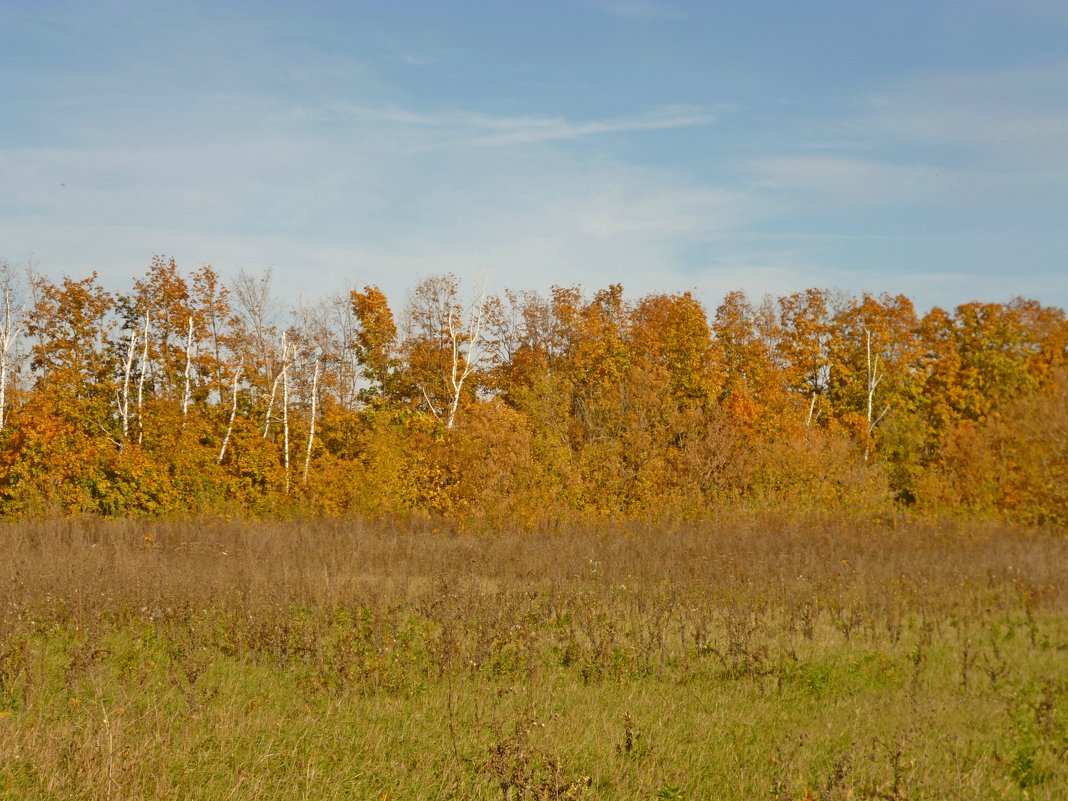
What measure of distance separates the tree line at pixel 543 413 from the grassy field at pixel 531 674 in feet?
28.9

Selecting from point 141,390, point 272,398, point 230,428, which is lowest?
point 230,428

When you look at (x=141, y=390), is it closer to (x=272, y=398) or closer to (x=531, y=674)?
(x=272, y=398)

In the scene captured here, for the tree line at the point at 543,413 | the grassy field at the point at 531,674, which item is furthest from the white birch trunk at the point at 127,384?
the grassy field at the point at 531,674

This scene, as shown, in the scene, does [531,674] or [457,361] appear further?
[457,361]

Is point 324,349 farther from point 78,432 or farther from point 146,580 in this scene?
point 146,580

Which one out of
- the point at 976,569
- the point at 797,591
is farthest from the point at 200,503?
the point at 976,569

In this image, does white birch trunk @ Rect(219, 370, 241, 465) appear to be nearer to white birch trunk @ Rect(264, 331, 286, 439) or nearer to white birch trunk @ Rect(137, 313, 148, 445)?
white birch trunk @ Rect(264, 331, 286, 439)

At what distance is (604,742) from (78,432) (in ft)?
86.7

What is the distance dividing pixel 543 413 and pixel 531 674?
2262 cm

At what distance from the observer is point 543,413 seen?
102 feet

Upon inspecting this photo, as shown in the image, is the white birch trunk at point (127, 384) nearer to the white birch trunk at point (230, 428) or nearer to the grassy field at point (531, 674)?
the white birch trunk at point (230, 428)

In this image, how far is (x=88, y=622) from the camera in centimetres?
984

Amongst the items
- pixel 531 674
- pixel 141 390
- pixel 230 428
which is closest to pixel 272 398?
pixel 230 428

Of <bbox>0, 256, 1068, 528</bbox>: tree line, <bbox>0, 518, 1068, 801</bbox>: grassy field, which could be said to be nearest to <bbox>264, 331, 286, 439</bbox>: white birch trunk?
<bbox>0, 256, 1068, 528</bbox>: tree line
